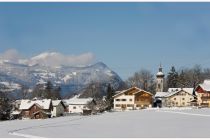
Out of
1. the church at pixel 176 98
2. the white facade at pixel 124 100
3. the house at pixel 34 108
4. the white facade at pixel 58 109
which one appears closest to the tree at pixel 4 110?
the house at pixel 34 108

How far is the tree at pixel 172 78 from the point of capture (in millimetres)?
137000

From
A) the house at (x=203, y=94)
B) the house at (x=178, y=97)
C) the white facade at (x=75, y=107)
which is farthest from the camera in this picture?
the white facade at (x=75, y=107)

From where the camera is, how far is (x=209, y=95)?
335 ft

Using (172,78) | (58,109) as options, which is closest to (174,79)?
(172,78)

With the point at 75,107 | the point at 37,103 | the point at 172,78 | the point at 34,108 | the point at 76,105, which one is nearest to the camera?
the point at 34,108

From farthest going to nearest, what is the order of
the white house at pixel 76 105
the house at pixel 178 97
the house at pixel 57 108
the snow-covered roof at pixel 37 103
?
the white house at pixel 76 105, the house at pixel 178 97, the house at pixel 57 108, the snow-covered roof at pixel 37 103

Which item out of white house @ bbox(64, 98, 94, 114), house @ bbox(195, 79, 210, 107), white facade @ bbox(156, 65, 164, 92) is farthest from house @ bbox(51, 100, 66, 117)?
house @ bbox(195, 79, 210, 107)

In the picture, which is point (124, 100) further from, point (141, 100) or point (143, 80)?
point (143, 80)

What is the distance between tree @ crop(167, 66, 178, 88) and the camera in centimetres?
13700

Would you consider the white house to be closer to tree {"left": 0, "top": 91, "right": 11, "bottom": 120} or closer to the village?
the village

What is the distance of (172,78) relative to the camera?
Answer: 138 meters

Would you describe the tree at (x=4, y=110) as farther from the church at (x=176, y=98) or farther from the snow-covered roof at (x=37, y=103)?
the church at (x=176, y=98)

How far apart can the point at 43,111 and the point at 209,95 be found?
34.8 metres

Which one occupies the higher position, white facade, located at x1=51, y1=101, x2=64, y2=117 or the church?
the church
